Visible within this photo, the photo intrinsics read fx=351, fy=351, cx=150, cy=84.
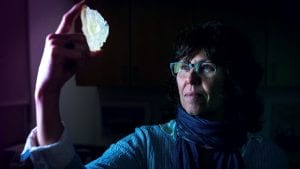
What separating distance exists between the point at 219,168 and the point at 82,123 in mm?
1729

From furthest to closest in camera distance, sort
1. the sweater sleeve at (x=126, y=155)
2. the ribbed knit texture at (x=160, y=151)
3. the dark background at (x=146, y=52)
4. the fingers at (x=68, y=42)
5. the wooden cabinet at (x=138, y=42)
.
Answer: the wooden cabinet at (x=138, y=42) < the dark background at (x=146, y=52) < the ribbed knit texture at (x=160, y=151) < the sweater sleeve at (x=126, y=155) < the fingers at (x=68, y=42)

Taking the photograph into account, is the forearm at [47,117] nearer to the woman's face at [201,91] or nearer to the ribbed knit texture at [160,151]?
the ribbed knit texture at [160,151]

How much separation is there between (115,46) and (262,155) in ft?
4.50

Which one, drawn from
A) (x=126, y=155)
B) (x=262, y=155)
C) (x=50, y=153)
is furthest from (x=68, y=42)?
(x=262, y=155)

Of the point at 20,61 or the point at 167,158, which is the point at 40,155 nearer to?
the point at 167,158

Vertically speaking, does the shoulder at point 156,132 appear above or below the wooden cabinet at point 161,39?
below

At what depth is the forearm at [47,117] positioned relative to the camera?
61 cm

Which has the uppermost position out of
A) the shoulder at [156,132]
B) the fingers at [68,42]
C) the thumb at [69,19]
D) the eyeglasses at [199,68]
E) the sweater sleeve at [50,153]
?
the thumb at [69,19]

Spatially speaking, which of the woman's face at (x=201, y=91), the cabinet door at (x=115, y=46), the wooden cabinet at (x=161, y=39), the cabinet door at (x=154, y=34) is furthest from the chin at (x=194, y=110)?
the cabinet door at (x=115, y=46)

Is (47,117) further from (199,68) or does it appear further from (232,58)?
(232,58)

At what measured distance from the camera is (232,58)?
109cm

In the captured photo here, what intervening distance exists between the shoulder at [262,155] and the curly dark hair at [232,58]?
8cm

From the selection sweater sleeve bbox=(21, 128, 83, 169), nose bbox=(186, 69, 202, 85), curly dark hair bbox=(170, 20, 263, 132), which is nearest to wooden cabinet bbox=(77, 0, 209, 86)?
curly dark hair bbox=(170, 20, 263, 132)

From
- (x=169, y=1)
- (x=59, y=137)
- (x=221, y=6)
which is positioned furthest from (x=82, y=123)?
(x=59, y=137)
